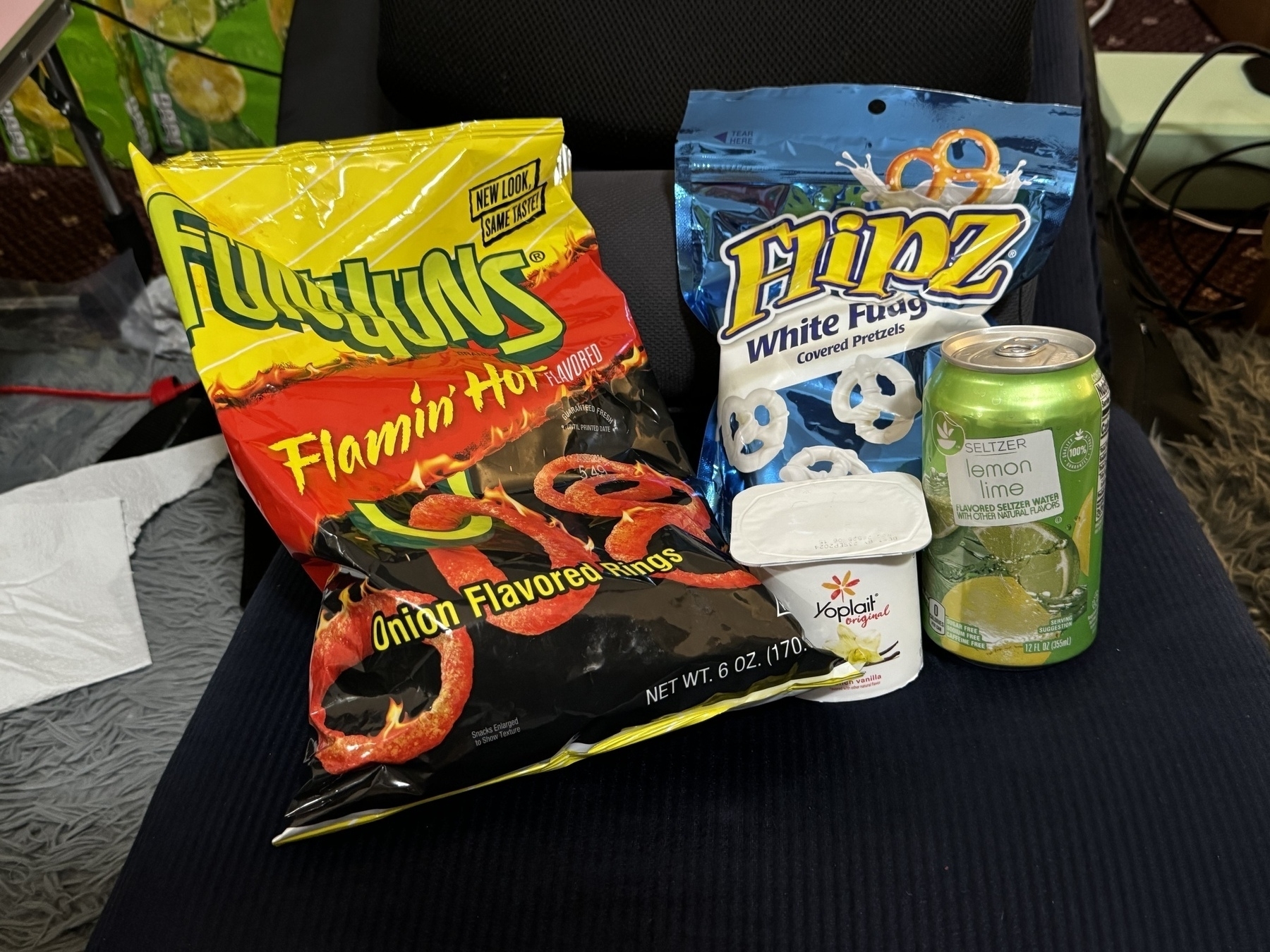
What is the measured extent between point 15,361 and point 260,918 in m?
1.21

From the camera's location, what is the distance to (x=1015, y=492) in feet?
1.85

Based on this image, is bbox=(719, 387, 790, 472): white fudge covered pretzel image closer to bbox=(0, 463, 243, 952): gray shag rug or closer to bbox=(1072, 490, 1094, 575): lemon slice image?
bbox=(1072, 490, 1094, 575): lemon slice image

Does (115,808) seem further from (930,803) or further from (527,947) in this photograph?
(930,803)

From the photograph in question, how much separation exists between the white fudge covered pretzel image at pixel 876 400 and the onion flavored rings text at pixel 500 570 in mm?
236

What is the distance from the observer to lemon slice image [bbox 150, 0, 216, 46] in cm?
163

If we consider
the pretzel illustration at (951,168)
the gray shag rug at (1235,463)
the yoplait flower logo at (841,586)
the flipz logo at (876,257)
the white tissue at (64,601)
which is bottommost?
the gray shag rug at (1235,463)

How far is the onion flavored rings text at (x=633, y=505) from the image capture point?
0.61 meters

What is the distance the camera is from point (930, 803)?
0.56 meters

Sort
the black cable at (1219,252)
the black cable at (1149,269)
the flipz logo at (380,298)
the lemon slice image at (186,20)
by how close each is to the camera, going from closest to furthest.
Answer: the flipz logo at (380,298) < the black cable at (1149,269) < the black cable at (1219,252) < the lemon slice image at (186,20)

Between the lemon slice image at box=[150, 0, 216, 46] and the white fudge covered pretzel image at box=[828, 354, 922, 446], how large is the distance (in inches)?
54.7

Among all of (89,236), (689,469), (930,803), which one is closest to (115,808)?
(689,469)

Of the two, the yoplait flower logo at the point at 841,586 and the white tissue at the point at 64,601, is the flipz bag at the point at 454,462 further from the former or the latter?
the white tissue at the point at 64,601

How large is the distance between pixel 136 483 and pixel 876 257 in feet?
2.99

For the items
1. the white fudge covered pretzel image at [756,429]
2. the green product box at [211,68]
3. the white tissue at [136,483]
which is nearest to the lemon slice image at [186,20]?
the green product box at [211,68]
